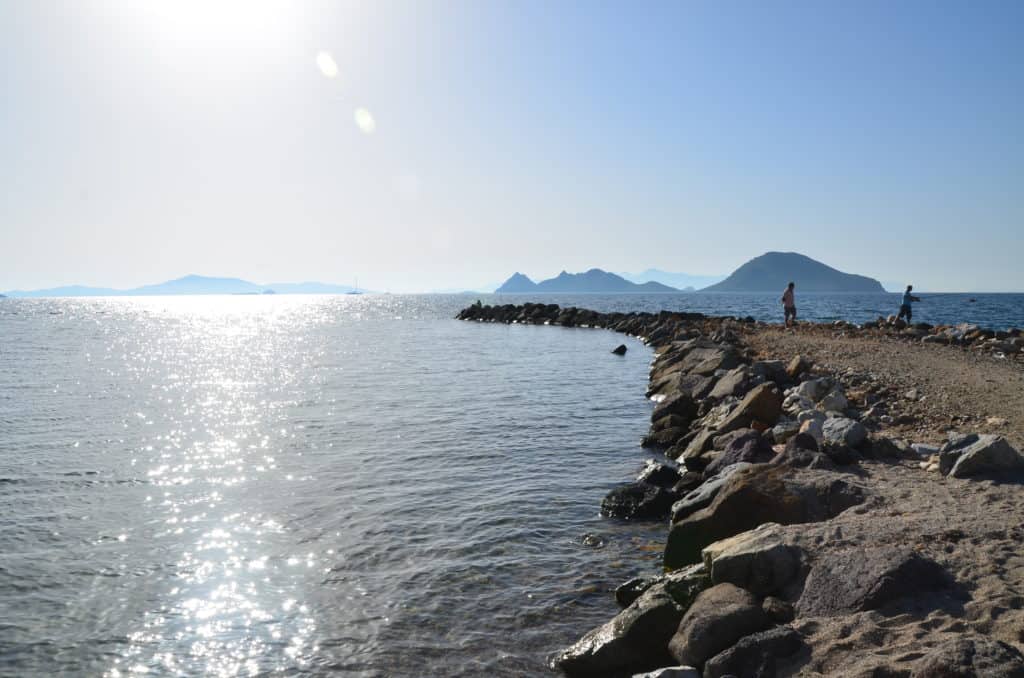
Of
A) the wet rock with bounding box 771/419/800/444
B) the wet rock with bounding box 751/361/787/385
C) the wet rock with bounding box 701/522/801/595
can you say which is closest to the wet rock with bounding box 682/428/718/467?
the wet rock with bounding box 771/419/800/444

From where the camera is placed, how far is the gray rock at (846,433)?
10133 millimetres

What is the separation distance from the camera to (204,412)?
21922mm

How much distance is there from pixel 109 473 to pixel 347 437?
542 cm

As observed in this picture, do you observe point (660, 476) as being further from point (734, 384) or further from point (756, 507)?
point (734, 384)

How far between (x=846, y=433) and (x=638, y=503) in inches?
138

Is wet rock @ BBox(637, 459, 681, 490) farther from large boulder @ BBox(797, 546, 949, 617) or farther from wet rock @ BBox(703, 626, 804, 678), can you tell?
wet rock @ BBox(703, 626, 804, 678)

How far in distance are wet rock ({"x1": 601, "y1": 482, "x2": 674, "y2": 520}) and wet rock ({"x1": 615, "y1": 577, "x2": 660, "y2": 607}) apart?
9.41 ft

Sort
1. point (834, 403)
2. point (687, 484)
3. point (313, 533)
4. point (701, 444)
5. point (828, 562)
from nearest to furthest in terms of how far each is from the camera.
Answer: point (828, 562) → point (313, 533) → point (687, 484) → point (834, 403) → point (701, 444)

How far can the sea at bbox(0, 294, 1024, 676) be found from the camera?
7.25 metres

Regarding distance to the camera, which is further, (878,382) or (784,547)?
(878,382)

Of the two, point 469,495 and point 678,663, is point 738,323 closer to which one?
point 469,495

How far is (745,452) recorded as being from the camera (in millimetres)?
11117

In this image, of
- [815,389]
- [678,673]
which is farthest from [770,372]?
[678,673]

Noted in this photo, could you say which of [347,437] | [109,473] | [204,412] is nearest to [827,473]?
[347,437]
